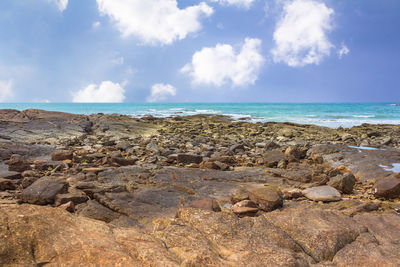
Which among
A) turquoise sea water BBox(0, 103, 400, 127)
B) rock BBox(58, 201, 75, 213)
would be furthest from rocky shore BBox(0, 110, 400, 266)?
turquoise sea water BBox(0, 103, 400, 127)

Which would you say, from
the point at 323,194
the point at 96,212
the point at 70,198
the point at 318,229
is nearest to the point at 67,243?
the point at 96,212

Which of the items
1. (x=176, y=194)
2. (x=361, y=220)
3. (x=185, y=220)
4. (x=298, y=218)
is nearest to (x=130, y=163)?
(x=176, y=194)

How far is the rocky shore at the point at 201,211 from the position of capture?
7.91ft

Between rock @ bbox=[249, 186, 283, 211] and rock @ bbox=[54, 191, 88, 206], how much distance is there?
126 inches

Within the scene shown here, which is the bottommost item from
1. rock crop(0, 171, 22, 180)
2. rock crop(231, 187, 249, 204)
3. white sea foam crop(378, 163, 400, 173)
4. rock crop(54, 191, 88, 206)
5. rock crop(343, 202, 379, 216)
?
white sea foam crop(378, 163, 400, 173)

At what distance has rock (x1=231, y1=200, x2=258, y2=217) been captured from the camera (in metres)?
4.45

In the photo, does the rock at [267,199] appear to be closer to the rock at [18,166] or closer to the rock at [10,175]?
the rock at [10,175]

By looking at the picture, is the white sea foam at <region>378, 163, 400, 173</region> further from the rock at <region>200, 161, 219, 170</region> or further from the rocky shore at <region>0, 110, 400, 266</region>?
the rock at <region>200, 161, 219, 170</region>

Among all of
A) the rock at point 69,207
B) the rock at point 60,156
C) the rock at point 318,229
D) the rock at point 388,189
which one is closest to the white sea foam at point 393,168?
the rock at point 388,189

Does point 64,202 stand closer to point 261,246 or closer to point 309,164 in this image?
point 261,246

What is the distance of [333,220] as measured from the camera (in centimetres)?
354

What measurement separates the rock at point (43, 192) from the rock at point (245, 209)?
329 cm

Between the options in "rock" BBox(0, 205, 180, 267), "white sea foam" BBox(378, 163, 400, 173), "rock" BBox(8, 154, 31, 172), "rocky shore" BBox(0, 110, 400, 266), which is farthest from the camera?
"white sea foam" BBox(378, 163, 400, 173)

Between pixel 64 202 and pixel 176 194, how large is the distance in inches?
83.4
